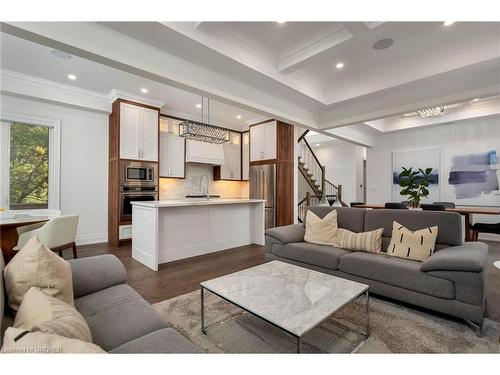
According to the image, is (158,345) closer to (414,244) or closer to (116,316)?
(116,316)

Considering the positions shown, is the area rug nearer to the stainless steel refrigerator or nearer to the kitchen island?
the kitchen island

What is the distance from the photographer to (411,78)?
338 centimetres

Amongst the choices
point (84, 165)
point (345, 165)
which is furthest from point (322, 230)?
point (345, 165)

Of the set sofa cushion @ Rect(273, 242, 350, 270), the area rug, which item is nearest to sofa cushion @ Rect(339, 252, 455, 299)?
sofa cushion @ Rect(273, 242, 350, 270)

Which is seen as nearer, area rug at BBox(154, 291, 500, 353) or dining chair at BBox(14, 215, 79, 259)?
area rug at BBox(154, 291, 500, 353)

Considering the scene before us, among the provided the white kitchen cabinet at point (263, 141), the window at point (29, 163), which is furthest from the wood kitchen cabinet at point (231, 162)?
the window at point (29, 163)

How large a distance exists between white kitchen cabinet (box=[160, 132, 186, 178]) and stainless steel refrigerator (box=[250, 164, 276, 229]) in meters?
1.82

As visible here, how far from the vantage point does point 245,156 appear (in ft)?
22.1

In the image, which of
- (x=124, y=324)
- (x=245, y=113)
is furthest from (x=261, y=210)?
(x=124, y=324)

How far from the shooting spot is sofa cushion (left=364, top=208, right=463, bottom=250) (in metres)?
2.45
